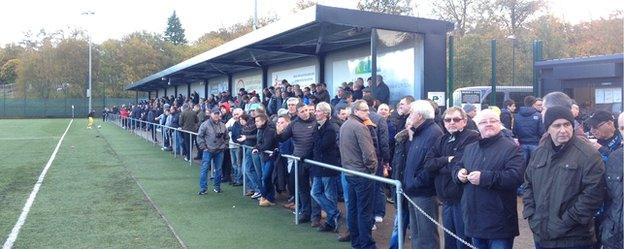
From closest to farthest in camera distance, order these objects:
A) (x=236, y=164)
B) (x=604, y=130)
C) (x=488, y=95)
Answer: (x=604, y=130) < (x=236, y=164) < (x=488, y=95)

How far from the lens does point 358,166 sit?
7336 millimetres

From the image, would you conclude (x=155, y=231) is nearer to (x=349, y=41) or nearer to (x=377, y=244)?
(x=377, y=244)

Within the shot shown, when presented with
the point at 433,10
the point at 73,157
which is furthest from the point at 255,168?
the point at 433,10

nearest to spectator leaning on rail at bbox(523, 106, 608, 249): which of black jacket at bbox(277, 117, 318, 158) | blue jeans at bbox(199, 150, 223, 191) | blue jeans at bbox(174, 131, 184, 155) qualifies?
black jacket at bbox(277, 117, 318, 158)

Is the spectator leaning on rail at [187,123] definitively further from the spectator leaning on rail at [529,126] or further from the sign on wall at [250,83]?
the spectator leaning on rail at [529,126]

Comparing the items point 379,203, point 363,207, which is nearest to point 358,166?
point 363,207

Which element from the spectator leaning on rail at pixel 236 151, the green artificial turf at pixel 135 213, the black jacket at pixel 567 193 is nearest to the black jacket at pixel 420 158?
the black jacket at pixel 567 193

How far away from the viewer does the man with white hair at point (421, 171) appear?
6.00 m

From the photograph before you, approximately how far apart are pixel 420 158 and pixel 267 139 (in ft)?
14.4

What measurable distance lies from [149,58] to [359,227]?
242ft

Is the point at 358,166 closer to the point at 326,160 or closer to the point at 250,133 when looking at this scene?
the point at 326,160

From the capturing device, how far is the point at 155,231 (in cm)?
870

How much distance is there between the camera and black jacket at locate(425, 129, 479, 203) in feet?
18.5

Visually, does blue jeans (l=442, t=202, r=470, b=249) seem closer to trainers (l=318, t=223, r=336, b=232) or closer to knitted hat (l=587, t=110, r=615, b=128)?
knitted hat (l=587, t=110, r=615, b=128)
